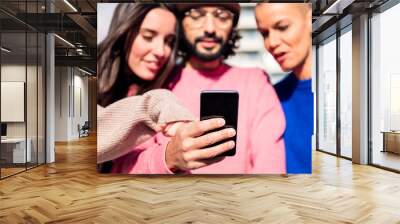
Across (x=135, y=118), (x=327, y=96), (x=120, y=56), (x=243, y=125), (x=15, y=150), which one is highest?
(x=120, y=56)

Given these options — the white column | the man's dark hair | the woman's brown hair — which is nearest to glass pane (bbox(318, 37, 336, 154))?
the white column

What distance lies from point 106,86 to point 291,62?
3182 millimetres

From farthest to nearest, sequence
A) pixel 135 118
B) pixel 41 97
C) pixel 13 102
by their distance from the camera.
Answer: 1. pixel 41 97
2. pixel 13 102
3. pixel 135 118

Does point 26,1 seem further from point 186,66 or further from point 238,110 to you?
point 238,110

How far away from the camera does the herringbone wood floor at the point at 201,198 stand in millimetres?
4039

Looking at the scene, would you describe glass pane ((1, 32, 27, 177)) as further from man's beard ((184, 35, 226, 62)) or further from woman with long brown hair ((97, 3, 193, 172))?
man's beard ((184, 35, 226, 62))

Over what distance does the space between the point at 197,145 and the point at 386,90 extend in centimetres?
416

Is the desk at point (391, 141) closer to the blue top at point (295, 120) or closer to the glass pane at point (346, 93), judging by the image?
the glass pane at point (346, 93)

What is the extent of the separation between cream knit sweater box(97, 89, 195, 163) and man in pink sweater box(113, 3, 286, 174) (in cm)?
15

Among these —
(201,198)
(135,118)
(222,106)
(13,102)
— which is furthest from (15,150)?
(201,198)

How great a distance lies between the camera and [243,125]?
6.56 metres

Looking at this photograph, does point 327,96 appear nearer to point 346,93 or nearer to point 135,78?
point 346,93

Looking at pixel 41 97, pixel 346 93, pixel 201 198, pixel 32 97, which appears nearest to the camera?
pixel 201 198

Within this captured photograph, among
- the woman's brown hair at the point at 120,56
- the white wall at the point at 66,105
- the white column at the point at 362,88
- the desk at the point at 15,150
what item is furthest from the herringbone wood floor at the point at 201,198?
the white wall at the point at 66,105
